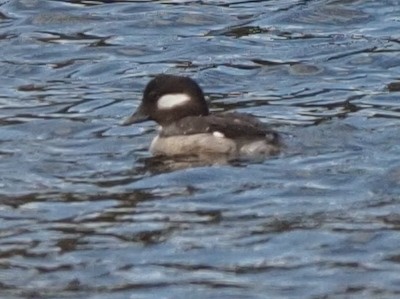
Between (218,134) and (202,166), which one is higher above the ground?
(218,134)

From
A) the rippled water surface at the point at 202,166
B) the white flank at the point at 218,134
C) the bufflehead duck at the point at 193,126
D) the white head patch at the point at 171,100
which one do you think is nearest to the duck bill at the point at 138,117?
the bufflehead duck at the point at 193,126

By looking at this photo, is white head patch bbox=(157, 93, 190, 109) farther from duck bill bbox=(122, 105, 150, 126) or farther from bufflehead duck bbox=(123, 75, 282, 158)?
duck bill bbox=(122, 105, 150, 126)

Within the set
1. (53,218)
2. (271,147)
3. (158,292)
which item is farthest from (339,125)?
(158,292)

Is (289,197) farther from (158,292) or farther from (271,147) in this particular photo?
(158,292)

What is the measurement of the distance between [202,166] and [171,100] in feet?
4.01

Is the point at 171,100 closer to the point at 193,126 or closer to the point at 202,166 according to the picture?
the point at 193,126

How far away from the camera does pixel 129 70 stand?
58.2 ft

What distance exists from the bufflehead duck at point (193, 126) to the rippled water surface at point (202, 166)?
0.69ft

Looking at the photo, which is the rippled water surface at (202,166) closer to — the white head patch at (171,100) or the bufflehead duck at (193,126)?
the bufflehead duck at (193,126)

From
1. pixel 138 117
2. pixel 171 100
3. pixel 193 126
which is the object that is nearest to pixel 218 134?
pixel 193 126

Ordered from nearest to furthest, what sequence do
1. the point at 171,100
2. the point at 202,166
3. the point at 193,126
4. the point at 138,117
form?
the point at 202,166 < the point at 193,126 < the point at 171,100 < the point at 138,117

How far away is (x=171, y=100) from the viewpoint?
15.0 m

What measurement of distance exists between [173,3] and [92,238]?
9265 mm

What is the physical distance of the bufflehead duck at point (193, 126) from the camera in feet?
46.4
